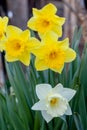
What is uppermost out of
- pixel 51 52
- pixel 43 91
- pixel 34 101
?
pixel 51 52

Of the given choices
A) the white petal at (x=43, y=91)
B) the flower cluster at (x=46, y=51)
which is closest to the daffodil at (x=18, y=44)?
the flower cluster at (x=46, y=51)

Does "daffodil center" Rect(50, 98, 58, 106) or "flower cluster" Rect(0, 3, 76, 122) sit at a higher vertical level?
"flower cluster" Rect(0, 3, 76, 122)

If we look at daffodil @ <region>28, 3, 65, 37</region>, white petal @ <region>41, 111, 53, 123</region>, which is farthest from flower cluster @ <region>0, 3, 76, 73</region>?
white petal @ <region>41, 111, 53, 123</region>

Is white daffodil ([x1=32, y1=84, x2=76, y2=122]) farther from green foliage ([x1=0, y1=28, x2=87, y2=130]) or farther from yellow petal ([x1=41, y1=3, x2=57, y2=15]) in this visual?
yellow petal ([x1=41, y1=3, x2=57, y2=15])

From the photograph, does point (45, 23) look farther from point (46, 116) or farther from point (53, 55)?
point (46, 116)

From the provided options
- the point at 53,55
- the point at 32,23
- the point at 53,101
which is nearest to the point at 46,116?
the point at 53,101

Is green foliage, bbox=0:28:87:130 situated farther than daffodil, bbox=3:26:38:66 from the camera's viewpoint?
Yes

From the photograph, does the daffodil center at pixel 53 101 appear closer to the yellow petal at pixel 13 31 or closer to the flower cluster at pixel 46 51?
the flower cluster at pixel 46 51

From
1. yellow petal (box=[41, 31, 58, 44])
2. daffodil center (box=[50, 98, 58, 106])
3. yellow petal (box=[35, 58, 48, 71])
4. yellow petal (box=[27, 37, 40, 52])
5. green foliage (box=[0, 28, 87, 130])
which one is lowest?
green foliage (box=[0, 28, 87, 130])
